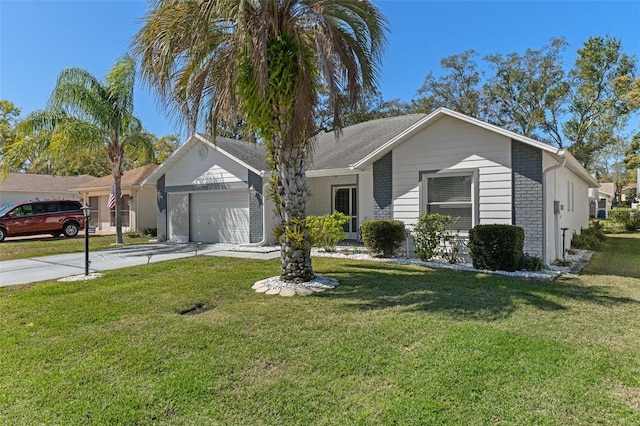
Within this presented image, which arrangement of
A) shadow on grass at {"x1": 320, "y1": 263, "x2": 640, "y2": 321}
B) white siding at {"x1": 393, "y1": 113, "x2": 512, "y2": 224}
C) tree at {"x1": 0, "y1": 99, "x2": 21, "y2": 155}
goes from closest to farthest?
shadow on grass at {"x1": 320, "y1": 263, "x2": 640, "y2": 321}, white siding at {"x1": 393, "y1": 113, "x2": 512, "y2": 224}, tree at {"x1": 0, "y1": 99, "x2": 21, "y2": 155}

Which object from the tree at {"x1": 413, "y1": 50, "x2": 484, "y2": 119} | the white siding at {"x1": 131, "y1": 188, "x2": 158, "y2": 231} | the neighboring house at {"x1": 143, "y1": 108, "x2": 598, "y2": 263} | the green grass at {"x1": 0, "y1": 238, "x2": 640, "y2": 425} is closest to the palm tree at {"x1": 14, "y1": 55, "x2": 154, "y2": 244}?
the neighboring house at {"x1": 143, "y1": 108, "x2": 598, "y2": 263}

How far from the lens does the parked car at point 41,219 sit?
17109 millimetres

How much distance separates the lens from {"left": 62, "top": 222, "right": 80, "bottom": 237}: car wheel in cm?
1862

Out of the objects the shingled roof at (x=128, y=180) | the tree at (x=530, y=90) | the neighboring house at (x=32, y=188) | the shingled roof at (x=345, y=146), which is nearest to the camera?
the shingled roof at (x=345, y=146)

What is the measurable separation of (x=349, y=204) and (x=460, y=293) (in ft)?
Result: 28.9

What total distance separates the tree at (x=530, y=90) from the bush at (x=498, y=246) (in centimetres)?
2312

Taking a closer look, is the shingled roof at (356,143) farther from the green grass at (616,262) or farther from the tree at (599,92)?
the tree at (599,92)

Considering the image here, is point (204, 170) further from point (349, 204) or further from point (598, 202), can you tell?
point (598, 202)

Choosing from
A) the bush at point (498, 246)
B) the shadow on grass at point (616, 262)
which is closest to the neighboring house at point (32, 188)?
the bush at point (498, 246)

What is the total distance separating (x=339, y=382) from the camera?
339cm

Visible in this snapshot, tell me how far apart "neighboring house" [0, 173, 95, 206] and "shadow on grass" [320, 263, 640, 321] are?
26416 millimetres

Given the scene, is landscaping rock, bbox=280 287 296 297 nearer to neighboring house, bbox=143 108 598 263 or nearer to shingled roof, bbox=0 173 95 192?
neighboring house, bbox=143 108 598 263

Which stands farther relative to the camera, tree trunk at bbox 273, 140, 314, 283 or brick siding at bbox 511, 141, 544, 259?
brick siding at bbox 511, 141, 544, 259

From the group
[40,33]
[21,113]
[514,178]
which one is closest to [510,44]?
[514,178]
